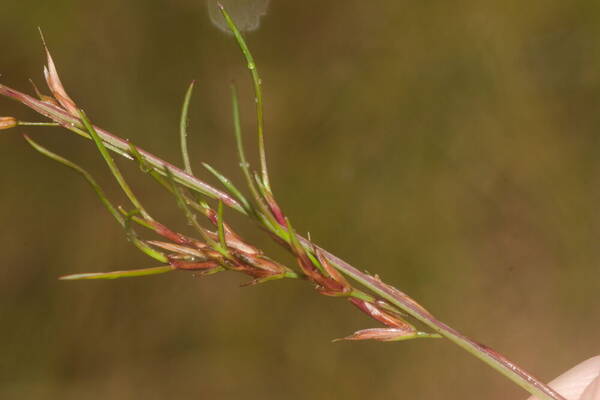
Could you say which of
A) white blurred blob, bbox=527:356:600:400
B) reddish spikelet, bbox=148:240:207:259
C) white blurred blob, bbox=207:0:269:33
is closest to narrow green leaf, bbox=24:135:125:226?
reddish spikelet, bbox=148:240:207:259

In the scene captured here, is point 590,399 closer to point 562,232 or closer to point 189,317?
point 562,232

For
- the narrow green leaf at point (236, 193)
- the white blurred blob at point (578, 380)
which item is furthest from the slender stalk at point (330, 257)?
the white blurred blob at point (578, 380)

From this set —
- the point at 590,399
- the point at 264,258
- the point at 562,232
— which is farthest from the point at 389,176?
the point at 264,258

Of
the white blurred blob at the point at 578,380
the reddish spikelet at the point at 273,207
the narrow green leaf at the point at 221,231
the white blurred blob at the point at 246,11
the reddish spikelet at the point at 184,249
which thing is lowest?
the white blurred blob at the point at 578,380

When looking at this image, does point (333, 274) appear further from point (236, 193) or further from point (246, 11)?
point (246, 11)

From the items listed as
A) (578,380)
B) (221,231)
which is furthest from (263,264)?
(578,380)

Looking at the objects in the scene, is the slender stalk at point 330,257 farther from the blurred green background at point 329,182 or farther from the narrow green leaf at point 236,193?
the blurred green background at point 329,182

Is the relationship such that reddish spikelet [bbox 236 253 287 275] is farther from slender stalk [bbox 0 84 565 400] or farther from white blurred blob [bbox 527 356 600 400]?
white blurred blob [bbox 527 356 600 400]

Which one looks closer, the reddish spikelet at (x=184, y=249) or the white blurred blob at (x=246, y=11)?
the reddish spikelet at (x=184, y=249)
